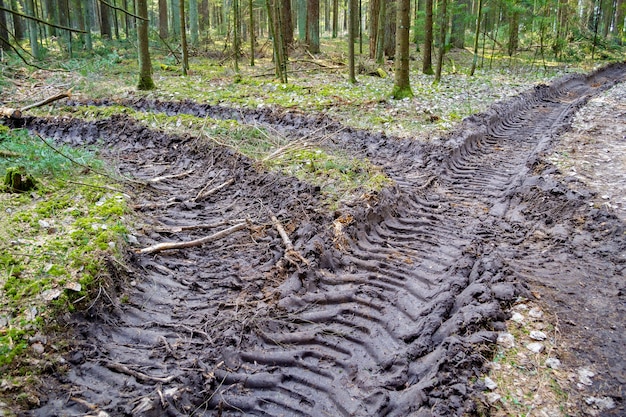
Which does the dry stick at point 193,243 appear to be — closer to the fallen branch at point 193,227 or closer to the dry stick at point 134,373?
the fallen branch at point 193,227

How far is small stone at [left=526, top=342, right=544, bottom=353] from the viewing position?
11.1ft

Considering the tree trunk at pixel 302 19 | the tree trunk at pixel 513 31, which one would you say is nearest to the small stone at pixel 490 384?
the tree trunk at pixel 302 19

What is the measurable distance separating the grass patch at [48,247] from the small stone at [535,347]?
3.63 metres

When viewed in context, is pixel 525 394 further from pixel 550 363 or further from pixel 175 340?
pixel 175 340

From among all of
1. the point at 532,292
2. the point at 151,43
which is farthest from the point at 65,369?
the point at 151,43

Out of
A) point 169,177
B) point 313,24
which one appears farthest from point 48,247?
point 313,24

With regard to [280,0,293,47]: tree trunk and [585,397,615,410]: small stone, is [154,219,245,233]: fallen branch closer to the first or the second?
[585,397,615,410]: small stone

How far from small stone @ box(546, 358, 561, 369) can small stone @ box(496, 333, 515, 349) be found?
0.26 m

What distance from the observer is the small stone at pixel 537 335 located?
138 inches

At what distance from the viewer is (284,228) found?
5590mm

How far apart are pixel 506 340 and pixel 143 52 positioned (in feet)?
42.6

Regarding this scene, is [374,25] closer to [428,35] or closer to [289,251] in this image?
[428,35]

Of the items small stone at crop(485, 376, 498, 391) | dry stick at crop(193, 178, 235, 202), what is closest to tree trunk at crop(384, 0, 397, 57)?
dry stick at crop(193, 178, 235, 202)

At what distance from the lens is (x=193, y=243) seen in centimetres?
541
